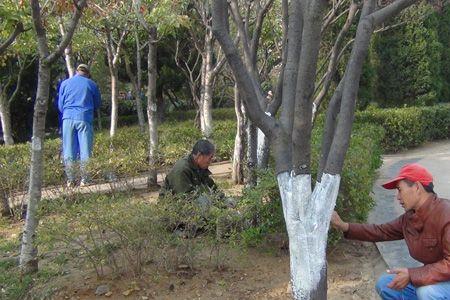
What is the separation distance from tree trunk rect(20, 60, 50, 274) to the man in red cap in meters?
2.64

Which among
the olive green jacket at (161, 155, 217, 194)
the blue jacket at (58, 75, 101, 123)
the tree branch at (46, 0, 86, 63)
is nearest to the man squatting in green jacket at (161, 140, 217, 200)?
the olive green jacket at (161, 155, 217, 194)

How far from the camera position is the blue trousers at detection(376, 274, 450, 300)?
3.10 metres

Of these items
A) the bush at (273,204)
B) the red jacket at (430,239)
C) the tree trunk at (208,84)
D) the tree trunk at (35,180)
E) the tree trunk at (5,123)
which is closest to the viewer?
the red jacket at (430,239)

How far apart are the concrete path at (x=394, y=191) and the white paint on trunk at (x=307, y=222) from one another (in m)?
1.83

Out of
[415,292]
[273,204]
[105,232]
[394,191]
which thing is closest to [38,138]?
[105,232]

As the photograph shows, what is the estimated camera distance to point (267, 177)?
481 centimetres

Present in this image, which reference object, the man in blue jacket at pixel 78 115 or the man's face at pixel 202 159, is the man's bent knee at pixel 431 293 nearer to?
the man's face at pixel 202 159

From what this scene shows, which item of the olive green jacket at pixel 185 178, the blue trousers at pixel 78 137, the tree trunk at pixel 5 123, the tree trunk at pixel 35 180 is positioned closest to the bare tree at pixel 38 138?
the tree trunk at pixel 35 180

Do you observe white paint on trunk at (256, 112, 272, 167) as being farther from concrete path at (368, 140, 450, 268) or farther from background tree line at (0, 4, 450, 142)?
background tree line at (0, 4, 450, 142)

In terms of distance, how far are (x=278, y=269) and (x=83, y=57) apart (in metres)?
15.0

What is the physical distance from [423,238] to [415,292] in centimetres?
38

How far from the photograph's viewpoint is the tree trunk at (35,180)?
4.23m

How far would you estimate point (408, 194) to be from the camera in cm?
321

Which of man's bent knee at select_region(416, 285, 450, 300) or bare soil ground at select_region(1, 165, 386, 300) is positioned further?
bare soil ground at select_region(1, 165, 386, 300)
